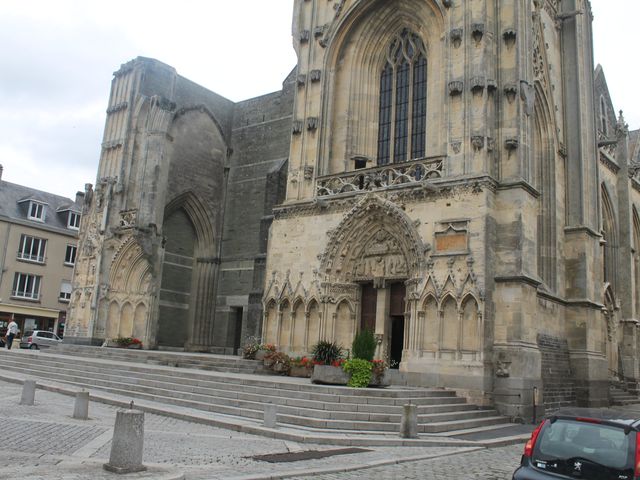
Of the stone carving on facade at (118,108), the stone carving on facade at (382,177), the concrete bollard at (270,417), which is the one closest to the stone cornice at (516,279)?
the stone carving on facade at (382,177)

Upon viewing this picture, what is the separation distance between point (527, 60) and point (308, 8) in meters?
8.39

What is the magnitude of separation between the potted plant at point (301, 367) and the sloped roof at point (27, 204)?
27.0 meters

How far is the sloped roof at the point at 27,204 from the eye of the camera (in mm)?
39156

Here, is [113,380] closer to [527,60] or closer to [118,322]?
[118,322]

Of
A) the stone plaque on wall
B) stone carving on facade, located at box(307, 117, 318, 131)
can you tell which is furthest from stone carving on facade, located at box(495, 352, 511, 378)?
stone carving on facade, located at box(307, 117, 318, 131)

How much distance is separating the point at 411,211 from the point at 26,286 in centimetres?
2922

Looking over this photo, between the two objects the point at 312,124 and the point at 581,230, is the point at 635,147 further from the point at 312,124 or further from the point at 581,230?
the point at 312,124

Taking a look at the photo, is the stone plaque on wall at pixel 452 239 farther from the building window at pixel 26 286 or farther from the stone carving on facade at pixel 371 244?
the building window at pixel 26 286

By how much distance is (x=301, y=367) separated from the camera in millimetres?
18000

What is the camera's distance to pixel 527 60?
60.1 ft

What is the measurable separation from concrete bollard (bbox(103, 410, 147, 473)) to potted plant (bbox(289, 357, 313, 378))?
417 inches

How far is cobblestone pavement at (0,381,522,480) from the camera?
7312mm

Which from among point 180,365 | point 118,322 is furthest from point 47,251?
point 180,365

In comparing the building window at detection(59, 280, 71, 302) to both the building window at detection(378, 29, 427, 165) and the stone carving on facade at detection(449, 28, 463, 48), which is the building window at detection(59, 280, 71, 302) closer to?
the building window at detection(378, 29, 427, 165)
